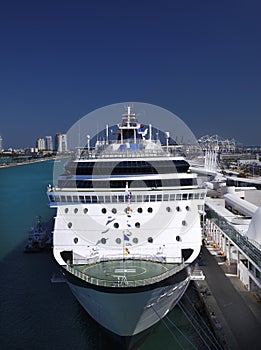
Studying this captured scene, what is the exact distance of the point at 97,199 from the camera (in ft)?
33.1

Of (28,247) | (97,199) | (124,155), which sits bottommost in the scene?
(28,247)

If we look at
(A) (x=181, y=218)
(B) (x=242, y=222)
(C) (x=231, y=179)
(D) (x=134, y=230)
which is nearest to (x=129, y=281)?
(D) (x=134, y=230)

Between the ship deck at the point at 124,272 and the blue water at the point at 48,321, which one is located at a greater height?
the ship deck at the point at 124,272

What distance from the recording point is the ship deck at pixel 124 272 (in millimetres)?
8328

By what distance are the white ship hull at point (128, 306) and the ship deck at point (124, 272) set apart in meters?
0.23

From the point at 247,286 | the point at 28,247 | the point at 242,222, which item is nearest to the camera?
the point at 247,286

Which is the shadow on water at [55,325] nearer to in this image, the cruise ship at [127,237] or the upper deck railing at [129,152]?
the cruise ship at [127,237]

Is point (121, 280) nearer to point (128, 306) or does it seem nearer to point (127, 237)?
point (128, 306)

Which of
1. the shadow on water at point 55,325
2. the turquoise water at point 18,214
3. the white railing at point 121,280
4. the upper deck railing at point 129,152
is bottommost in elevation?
the shadow on water at point 55,325

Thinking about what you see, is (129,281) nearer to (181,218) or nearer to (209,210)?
(181,218)

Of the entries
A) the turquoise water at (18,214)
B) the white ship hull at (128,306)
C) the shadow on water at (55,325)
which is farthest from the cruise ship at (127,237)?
the turquoise water at (18,214)

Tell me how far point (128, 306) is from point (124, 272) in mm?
824

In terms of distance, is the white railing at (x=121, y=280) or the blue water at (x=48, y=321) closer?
the white railing at (x=121, y=280)

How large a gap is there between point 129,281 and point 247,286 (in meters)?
5.44
